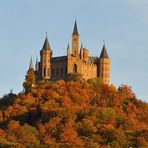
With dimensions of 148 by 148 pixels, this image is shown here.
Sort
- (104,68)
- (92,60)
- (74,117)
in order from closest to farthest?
(74,117) < (104,68) < (92,60)

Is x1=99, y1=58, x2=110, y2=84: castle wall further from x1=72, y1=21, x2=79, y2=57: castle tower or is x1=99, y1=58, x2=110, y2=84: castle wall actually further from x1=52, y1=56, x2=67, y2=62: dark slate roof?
x1=52, y1=56, x2=67, y2=62: dark slate roof

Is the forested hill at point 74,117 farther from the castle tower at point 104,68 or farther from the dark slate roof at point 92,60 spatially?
the dark slate roof at point 92,60

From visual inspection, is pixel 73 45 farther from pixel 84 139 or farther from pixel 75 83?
pixel 84 139

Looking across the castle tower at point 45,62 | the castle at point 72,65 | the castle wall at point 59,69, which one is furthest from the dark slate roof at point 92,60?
the castle tower at point 45,62

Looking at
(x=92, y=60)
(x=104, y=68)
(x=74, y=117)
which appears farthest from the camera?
(x=92, y=60)

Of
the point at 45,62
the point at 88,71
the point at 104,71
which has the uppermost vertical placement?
the point at 45,62

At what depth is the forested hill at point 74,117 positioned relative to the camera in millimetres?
120312

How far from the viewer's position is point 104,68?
147125 millimetres

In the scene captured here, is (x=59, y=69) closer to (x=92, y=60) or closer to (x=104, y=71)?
(x=92, y=60)

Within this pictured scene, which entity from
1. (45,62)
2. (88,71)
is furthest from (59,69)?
(88,71)

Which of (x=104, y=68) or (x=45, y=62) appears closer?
(x=45, y=62)

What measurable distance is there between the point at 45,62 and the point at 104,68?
9332 mm

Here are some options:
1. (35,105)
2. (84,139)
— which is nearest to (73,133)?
(84,139)

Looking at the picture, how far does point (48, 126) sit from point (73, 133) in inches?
172
